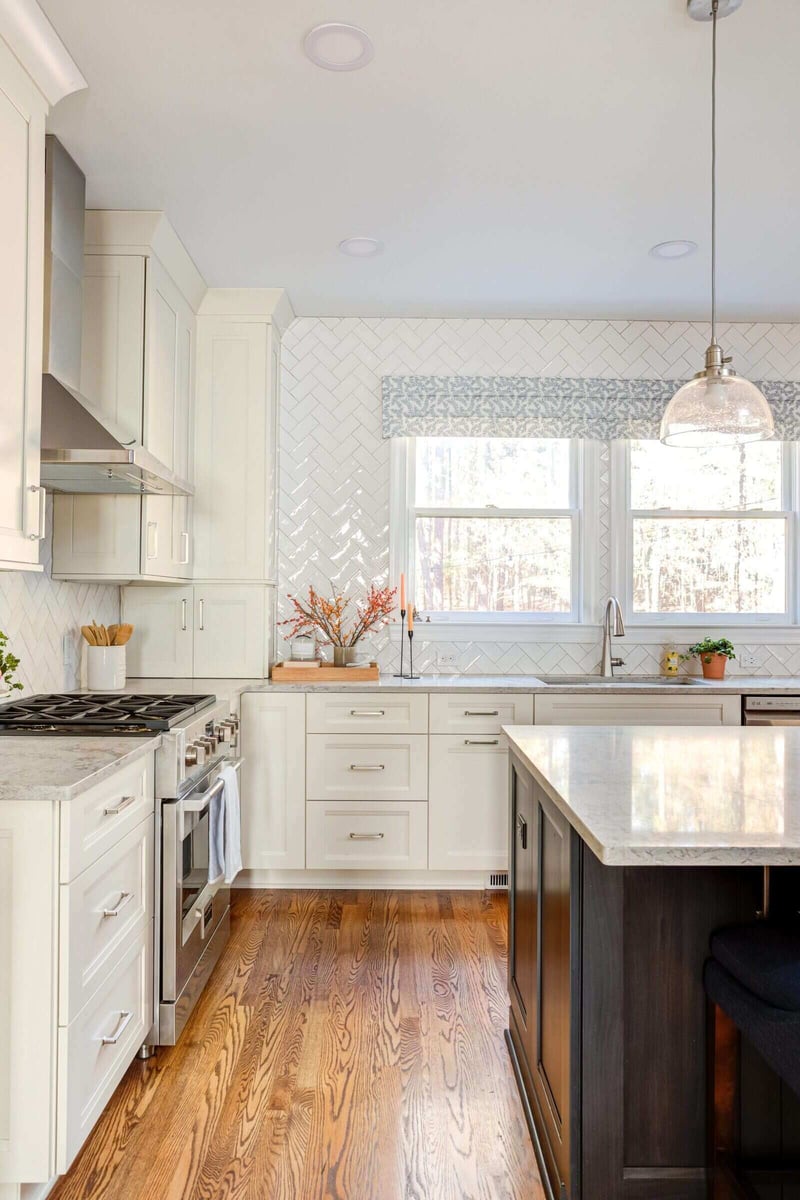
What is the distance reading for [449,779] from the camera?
354 centimetres

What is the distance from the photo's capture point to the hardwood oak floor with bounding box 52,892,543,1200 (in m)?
1.78

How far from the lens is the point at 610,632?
403cm

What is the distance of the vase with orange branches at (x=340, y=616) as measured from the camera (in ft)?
12.9

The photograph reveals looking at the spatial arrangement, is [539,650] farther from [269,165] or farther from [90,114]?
[90,114]

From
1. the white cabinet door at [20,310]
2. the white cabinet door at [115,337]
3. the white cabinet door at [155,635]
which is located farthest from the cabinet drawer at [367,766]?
the white cabinet door at [20,310]

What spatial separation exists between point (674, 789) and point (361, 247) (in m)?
2.57

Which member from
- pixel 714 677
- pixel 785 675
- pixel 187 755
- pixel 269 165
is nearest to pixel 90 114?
pixel 269 165

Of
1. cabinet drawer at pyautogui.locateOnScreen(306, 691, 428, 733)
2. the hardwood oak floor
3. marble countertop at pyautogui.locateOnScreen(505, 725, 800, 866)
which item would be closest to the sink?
cabinet drawer at pyautogui.locateOnScreen(306, 691, 428, 733)

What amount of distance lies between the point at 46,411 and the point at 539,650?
2645 mm

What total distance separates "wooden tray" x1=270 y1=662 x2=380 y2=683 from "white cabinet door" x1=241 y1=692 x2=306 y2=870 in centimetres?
16

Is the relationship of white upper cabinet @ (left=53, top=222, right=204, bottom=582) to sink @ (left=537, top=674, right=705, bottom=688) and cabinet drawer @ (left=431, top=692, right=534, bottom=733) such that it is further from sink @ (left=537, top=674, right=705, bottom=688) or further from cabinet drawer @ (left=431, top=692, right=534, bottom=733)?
sink @ (left=537, top=674, right=705, bottom=688)

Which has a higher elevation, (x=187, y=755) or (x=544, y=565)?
(x=544, y=565)

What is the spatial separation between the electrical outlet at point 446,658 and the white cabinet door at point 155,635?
1.27 meters

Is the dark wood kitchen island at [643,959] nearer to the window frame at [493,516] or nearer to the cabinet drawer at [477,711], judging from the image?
the cabinet drawer at [477,711]
